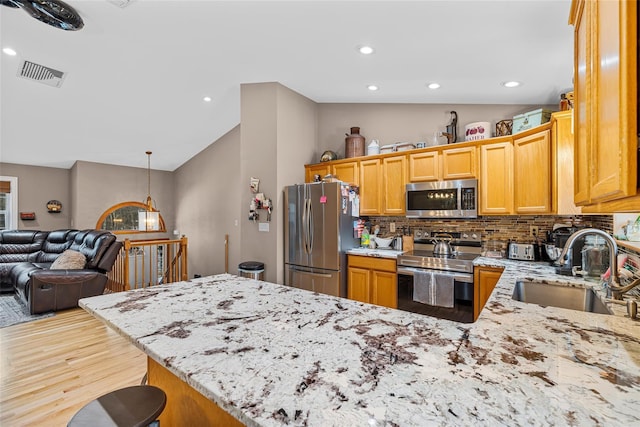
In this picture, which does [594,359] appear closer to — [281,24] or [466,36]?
[466,36]

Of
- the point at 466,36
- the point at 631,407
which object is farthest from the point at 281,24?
the point at 631,407

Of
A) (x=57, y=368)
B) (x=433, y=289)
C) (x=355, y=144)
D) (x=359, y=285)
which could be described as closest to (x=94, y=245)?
(x=57, y=368)

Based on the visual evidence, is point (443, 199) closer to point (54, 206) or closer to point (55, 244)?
point (55, 244)

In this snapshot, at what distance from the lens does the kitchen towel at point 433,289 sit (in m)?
2.84

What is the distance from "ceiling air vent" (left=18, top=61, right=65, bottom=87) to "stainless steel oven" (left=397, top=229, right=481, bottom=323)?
461 cm

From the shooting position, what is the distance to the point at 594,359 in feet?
2.75

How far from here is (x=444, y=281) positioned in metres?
2.87

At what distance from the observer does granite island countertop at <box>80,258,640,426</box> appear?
600 mm

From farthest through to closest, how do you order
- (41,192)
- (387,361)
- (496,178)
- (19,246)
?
1. (41,192)
2. (19,246)
3. (496,178)
4. (387,361)

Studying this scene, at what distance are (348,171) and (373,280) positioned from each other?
1477 millimetres

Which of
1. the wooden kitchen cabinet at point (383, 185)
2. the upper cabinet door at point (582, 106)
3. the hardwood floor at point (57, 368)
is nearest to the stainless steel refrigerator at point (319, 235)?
the wooden kitchen cabinet at point (383, 185)

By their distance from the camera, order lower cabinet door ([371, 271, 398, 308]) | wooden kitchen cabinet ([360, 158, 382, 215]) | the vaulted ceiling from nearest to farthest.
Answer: the vaulted ceiling → lower cabinet door ([371, 271, 398, 308]) → wooden kitchen cabinet ([360, 158, 382, 215])

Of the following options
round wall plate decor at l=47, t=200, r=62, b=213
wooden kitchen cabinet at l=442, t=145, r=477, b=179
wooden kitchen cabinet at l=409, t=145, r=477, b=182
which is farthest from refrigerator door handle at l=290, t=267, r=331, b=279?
round wall plate decor at l=47, t=200, r=62, b=213

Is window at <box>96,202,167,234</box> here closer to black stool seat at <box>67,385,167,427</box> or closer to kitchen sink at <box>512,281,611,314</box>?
black stool seat at <box>67,385,167,427</box>
